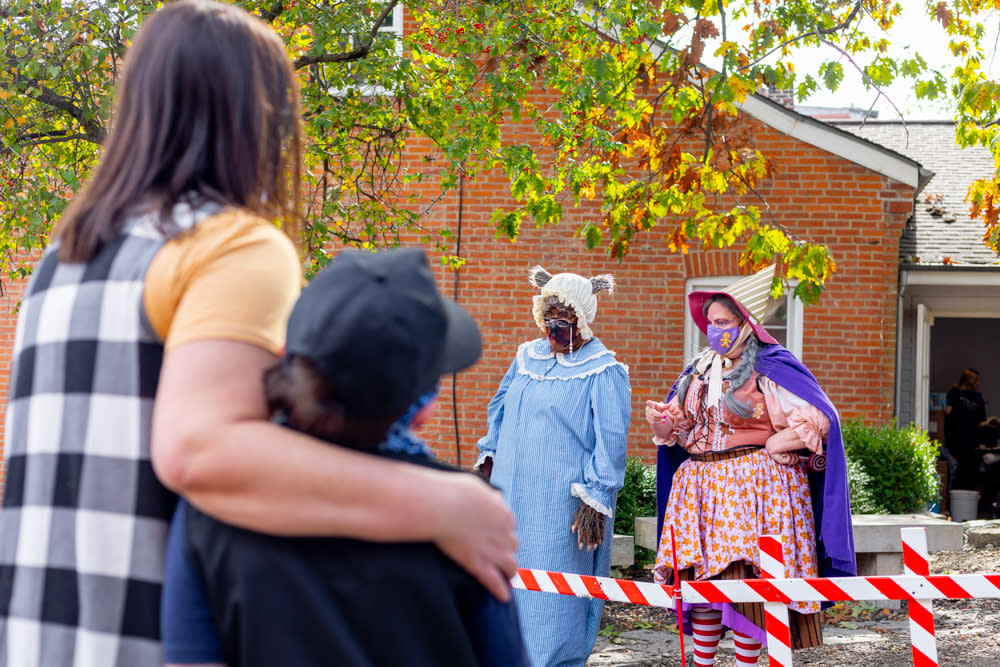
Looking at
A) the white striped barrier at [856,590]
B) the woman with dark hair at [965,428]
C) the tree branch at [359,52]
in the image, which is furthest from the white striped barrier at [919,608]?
the woman with dark hair at [965,428]

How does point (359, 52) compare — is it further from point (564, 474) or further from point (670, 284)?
point (670, 284)

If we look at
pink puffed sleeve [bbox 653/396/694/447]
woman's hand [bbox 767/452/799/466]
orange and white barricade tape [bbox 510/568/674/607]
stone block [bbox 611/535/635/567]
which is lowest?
stone block [bbox 611/535/635/567]

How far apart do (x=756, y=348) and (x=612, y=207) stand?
251 centimetres

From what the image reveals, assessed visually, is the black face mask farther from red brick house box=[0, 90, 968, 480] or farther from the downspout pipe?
the downspout pipe

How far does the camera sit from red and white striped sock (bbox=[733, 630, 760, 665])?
4.89 metres

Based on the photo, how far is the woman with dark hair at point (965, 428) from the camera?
14.3 m

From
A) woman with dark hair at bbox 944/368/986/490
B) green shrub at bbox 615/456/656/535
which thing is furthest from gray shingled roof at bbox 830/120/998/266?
green shrub at bbox 615/456/656/535

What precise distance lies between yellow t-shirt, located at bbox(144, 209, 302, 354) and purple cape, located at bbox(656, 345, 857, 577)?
3984 mm

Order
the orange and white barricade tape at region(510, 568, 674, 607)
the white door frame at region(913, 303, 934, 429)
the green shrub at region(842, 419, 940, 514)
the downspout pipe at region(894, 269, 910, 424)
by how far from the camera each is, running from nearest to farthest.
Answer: the orange and white barricade tape at region(510, 568, 674, 607) < the green shrub at region(842, 419, 940, 514) < the downspout pipe at region(894, 269, 910, 424) < the white door frame at region(913, 303, 934, 429)

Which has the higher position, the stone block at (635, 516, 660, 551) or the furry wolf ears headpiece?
the furry wolf ears headpiece

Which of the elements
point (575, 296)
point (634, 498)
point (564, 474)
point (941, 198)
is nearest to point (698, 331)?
point (634, 498)

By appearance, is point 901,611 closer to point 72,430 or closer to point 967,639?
point 967,639

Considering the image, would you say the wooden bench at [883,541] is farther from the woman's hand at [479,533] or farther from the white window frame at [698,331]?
the woman's hand at [479,533]

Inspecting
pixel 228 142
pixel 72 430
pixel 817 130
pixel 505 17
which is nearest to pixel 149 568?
pixel 72 430
